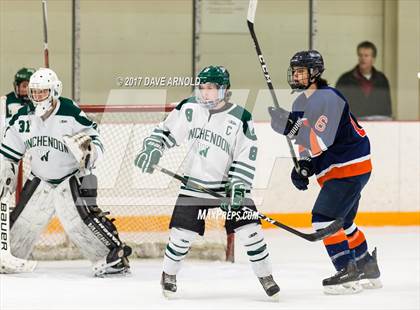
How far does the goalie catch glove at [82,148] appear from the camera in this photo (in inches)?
247

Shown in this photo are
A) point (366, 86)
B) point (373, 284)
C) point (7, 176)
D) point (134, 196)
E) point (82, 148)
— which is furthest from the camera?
point (366, 86)

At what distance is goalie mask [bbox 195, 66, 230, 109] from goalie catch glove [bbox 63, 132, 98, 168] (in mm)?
812

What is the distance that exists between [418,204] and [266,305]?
9.92ft

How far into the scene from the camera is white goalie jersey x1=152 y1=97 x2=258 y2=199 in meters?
5.66

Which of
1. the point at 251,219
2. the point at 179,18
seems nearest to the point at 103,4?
the point at 179,18

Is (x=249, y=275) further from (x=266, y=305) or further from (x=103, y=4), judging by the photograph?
(x=103, y=4)

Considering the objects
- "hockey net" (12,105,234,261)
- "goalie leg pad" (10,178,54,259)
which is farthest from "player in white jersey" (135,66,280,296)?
"hockey net" (12,105,234,261)

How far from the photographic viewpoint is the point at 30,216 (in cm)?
646

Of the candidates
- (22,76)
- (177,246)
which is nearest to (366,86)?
(22,76)

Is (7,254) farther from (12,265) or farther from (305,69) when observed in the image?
(305,69)

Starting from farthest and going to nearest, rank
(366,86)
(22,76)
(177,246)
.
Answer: (366,86)
(22,76)
(177,246)

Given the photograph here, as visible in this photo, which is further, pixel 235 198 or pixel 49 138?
pixel 49 138

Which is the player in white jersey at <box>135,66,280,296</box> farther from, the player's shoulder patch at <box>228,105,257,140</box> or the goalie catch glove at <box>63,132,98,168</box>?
the goalie catch glove at <box>63,132,98,168</box>

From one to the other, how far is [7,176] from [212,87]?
1.31 meters
